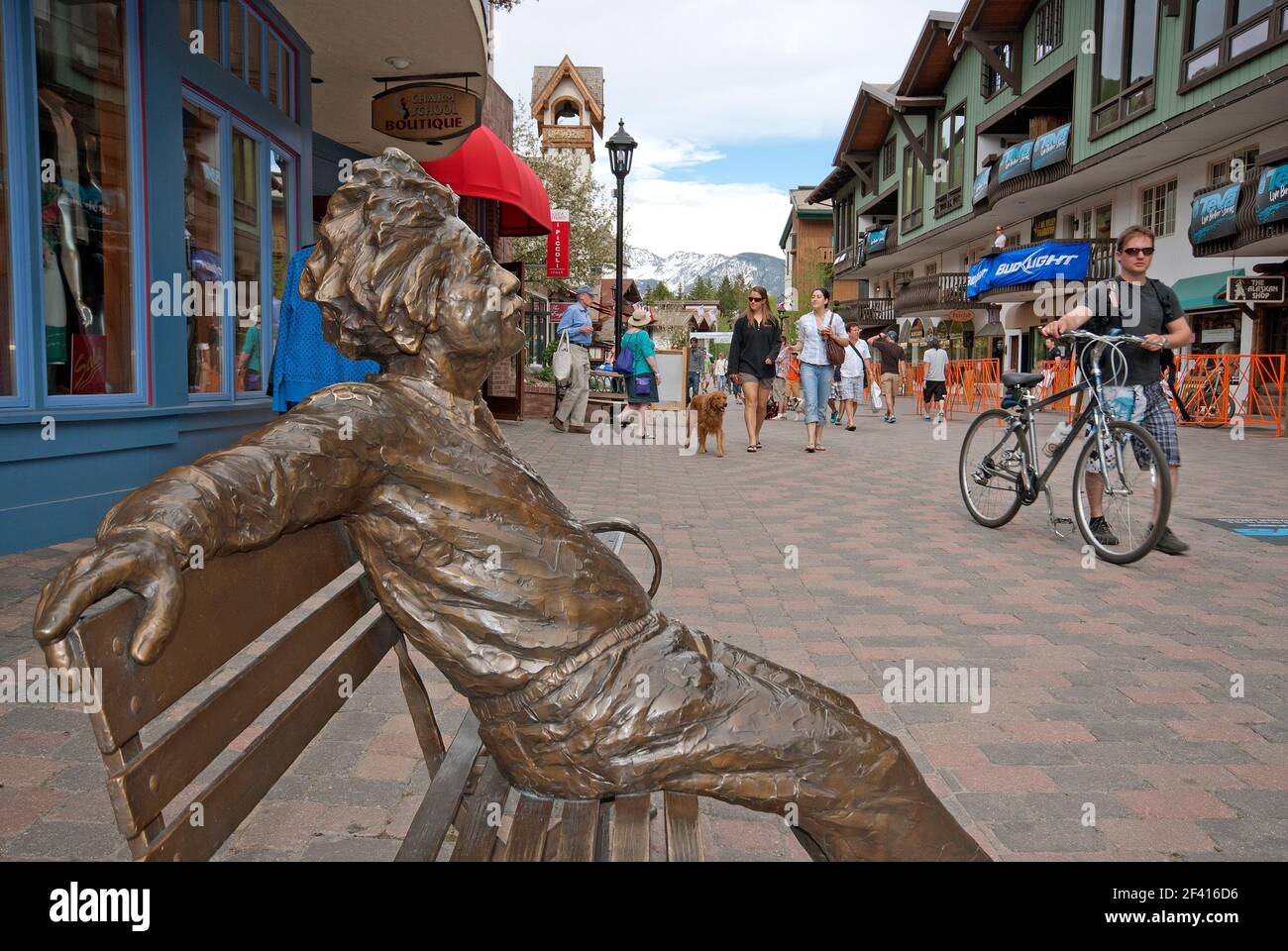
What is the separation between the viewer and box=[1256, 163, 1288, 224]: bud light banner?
52.4ft

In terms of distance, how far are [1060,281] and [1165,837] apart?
2076 centimetres

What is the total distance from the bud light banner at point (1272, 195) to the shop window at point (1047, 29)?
12.1 meters

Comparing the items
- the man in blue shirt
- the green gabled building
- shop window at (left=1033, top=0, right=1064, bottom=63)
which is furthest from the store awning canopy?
the man in blue shirt

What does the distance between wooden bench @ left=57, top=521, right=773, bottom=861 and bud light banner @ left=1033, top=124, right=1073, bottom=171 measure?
89.7ft

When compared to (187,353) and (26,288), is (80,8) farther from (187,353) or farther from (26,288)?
A: (187,353)

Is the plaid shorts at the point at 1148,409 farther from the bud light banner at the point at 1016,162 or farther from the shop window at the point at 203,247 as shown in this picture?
the bud light banner at the point at 1016,162

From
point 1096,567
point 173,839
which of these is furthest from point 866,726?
point 1096,567

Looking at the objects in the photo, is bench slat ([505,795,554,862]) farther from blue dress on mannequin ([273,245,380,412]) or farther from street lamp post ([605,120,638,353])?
street lamp post ([605,120,638,353])

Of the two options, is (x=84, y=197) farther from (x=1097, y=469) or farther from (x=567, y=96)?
(x=567, y=96)

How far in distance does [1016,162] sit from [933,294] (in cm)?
869

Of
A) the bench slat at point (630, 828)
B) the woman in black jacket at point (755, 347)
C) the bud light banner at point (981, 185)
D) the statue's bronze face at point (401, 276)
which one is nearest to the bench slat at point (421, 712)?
the bench slat at point (630, 828)

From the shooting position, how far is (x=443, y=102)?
383 inches

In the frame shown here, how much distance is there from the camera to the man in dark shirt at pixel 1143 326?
19.9ft

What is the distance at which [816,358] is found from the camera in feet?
41.4
